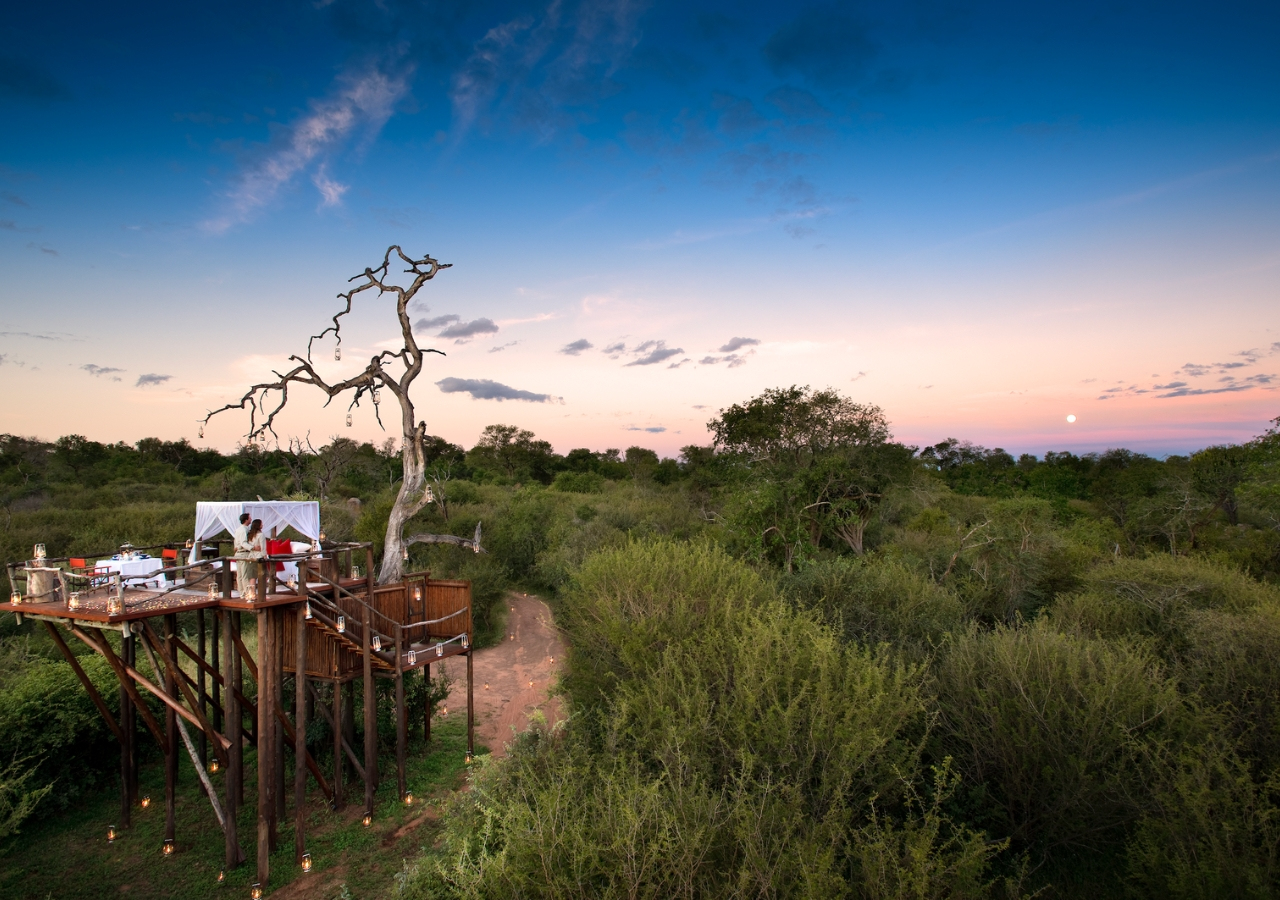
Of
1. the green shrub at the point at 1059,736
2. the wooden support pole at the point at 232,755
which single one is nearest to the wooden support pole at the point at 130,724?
the wooden support pole at the point at 232,755

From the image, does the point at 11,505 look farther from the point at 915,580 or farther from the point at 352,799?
the point at 915,580

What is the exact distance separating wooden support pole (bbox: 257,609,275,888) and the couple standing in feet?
1.58

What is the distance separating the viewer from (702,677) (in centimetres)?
764

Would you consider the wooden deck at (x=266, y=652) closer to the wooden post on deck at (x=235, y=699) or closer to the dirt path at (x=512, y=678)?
the wooden post on deck at (x=235, y=699)

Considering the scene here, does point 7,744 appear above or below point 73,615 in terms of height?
below

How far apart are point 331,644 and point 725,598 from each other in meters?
6.80

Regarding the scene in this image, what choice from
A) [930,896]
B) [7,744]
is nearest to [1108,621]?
[930,896]

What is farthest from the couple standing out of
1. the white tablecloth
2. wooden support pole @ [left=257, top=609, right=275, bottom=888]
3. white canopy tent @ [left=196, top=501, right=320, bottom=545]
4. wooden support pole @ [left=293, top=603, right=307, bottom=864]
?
the white tablecloth

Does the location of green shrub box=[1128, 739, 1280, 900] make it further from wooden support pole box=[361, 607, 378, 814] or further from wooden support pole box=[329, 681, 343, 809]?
wooden support pole box=[329, 681, 343, 809]

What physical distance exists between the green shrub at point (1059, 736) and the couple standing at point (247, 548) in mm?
9217

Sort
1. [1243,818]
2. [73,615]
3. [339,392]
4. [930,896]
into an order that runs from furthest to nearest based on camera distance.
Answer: [339,392] < [73,615] < [1243,818] < [930,896]

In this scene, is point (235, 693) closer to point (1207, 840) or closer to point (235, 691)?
point (235, 691)

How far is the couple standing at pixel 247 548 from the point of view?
870 centimetres

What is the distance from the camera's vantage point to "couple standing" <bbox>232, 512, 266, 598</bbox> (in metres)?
8.70
